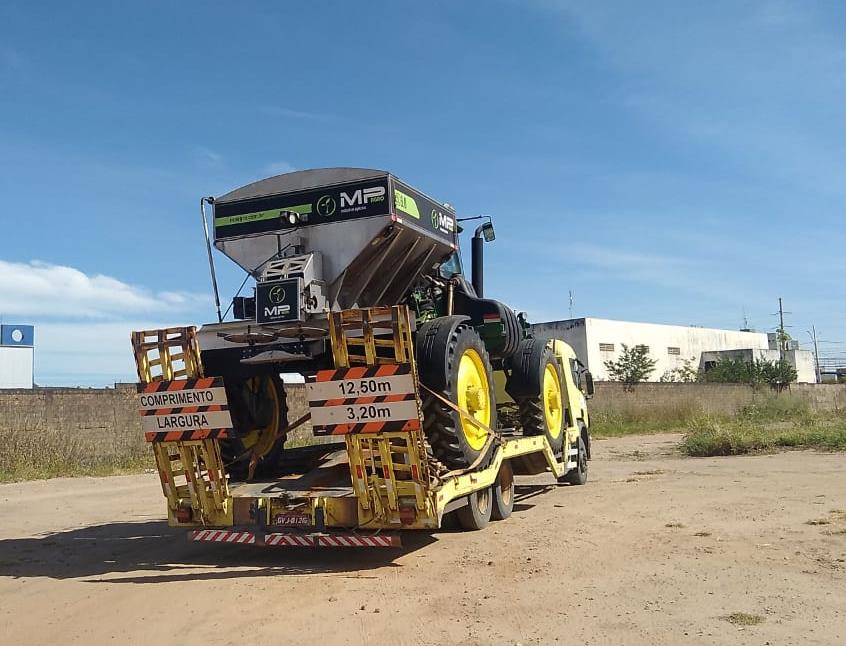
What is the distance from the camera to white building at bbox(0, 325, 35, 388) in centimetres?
4975

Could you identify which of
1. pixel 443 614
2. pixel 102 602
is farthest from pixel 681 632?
pixel 102 602

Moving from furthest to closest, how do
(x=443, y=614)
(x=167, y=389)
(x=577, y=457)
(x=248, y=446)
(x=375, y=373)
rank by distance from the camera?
1. (x=577, y=457)
2. (x=248, y=446)
3. (x=167, y=389)
4. (x=375, y=373)
5. (x=443, y=614)

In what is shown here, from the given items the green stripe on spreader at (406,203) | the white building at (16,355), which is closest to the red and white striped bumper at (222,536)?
the green stripe on spreader at (406,203)

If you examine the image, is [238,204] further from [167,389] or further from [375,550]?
[375,550]

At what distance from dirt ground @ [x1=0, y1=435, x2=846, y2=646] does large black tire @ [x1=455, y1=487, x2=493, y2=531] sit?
0.59ft

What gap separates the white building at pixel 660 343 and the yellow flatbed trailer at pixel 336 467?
40218 mm

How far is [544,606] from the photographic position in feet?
20.3

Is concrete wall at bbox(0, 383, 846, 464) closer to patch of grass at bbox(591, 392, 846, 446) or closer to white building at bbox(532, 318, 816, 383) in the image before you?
patch of grass at bbox(591, 392, 846, 446)

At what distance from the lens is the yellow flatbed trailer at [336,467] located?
7305mm

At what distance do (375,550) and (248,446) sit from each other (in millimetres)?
2077

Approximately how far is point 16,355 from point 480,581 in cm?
5093

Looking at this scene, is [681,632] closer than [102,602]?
Yes

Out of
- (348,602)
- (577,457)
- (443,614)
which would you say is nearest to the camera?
(443,614)

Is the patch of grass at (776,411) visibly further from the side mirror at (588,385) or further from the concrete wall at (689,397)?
the side mirror at (588,385)
